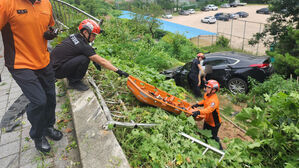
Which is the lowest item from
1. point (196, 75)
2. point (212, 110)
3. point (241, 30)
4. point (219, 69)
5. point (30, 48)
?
point (241, 30)

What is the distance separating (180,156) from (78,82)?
249cm

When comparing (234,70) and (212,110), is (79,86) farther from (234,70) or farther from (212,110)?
(234,70)

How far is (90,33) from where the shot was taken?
148 inches

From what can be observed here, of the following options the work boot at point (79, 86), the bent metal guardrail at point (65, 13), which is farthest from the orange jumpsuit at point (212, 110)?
the bent metal guardrail at point (65, 13)

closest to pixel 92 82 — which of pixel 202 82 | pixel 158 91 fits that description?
pixel 158 91

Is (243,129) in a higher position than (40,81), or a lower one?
lower

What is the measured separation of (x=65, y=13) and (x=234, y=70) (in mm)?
7289

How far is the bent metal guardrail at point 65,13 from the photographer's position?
804 cm

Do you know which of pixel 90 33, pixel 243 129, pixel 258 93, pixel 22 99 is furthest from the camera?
pixel 258 93

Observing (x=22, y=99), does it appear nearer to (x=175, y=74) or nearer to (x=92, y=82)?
(x=92, y=82)

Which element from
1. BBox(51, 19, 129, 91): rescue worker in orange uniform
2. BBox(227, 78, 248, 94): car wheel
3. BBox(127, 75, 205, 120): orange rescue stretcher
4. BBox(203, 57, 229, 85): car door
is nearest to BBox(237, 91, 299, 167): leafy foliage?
BBox(127, 75, 205, 120): orange rescue stretcher

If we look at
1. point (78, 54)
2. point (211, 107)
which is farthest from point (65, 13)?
point (211, 107)

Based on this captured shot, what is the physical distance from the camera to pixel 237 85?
8508 millimetres

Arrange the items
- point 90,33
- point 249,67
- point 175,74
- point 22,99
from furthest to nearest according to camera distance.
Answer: point 175,74
point 249,67
point 22,99
point 90,33
